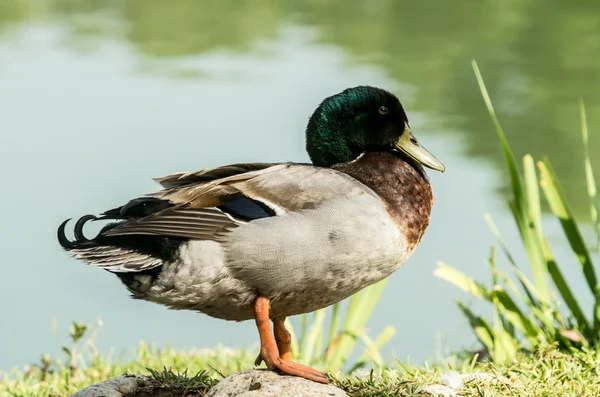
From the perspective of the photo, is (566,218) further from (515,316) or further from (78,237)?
(78,237)

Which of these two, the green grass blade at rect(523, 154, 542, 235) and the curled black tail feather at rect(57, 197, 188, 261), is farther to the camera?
the green grass blade at rect(523, 154, 542, 235)

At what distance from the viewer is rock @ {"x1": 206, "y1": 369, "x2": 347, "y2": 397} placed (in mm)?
3609

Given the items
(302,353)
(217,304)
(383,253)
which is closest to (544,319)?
(302,353)

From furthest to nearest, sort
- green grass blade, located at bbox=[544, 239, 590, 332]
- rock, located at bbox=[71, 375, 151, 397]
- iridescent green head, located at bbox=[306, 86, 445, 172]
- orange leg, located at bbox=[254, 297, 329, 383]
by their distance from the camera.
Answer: green grass blade, located at bbox=[544, 239, 590, 332] < iridescent green head, located at bbox=[306, 86, 445, 172] < rock, located at bbox=[71, 375, 151, 397] < orange leg, located at bbox=[254, 297, 329, 383]

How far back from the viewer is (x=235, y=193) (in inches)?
148

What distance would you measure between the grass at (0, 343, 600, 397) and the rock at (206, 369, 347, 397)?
10.1 inches

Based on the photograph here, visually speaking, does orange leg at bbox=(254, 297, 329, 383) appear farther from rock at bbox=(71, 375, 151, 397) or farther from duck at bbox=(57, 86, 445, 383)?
rock at bbox=(71, 375, 151, 397)

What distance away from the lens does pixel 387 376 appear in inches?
168

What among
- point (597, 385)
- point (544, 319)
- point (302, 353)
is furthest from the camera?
point (302, 353)

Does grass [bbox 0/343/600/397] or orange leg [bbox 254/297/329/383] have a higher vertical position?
orange leg [bbox 254/297/329/383]

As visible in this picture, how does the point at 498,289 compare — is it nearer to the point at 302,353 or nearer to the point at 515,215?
the point at 515,215

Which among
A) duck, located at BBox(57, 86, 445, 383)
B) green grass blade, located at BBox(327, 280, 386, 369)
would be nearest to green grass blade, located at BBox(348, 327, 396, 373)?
green grass blade, located at BBox(327, 280, 386, 369)

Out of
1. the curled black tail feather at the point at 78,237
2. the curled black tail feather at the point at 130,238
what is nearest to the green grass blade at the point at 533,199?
the curled black tail feather at the point at 130,238

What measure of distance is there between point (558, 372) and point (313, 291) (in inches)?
63.5
